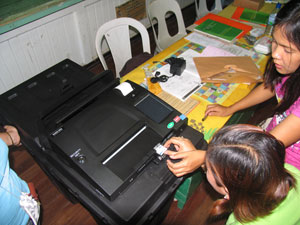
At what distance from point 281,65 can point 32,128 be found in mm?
959

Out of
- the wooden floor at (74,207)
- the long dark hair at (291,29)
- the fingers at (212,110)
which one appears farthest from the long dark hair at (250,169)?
the wooden floor at (74,207)

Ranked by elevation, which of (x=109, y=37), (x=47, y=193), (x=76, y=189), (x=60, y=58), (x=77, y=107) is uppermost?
(x=77, y=107)

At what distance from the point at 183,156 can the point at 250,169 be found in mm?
287

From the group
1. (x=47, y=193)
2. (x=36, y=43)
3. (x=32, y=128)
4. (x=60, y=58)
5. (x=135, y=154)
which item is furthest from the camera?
(x=60, y=58)

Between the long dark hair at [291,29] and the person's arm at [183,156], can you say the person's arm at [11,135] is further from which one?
the long dark hair at [291,29]

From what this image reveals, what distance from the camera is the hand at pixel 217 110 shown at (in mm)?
1056

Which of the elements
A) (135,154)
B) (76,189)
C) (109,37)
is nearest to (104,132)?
(135,154)

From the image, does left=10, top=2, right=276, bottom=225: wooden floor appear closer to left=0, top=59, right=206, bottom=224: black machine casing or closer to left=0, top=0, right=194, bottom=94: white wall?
left=0, top=59, right=206, bottom=224: black machine casing

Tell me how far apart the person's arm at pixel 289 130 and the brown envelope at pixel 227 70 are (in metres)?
0.49

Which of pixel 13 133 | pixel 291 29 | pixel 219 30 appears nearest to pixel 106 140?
pixel 13 133

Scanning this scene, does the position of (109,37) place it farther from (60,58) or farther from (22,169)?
(22,169)

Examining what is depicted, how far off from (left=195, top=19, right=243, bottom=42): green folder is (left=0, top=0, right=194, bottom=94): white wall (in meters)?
1.02

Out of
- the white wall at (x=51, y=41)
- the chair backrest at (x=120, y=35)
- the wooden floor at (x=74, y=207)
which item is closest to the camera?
the wooden floor at (x=74, y=207)

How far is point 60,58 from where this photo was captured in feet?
6.64
